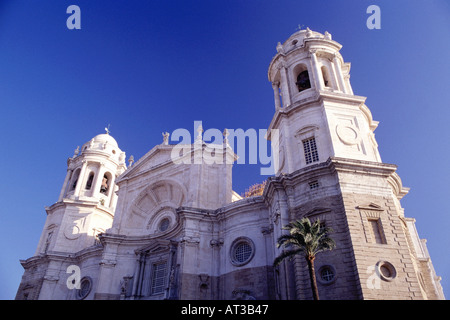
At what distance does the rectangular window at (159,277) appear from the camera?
30.3m

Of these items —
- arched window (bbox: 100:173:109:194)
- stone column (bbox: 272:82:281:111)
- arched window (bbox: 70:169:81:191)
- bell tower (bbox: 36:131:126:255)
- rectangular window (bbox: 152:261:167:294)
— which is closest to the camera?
rectangular window (bbox: 152:261:167:294)

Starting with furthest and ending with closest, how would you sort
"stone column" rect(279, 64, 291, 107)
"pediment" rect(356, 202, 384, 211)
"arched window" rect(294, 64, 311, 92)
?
"arched window" rect(294, 64, 311, 92), "stone column" rect(279, 64, 291, 107), "pediment" rect(356, 202, 384, 211)

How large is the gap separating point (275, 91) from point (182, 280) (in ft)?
63.0

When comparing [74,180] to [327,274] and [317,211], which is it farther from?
[327,274]

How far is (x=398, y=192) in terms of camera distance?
26719 mm

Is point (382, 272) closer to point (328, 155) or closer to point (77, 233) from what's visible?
point (328, 155)

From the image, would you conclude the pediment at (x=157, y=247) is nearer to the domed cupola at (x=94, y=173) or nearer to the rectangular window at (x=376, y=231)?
the domed cupola at (x=94, y=173)

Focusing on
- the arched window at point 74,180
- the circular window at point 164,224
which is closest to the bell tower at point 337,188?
the circular window at point 164,224

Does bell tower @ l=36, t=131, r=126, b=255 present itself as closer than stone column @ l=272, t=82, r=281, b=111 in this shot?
No

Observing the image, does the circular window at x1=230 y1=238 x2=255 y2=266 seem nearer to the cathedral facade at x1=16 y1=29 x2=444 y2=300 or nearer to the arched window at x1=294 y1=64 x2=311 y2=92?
the cathedral facade at x1=16 y1=29 x2=444 y2=300

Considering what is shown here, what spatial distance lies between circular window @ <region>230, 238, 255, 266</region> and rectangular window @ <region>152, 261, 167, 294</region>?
22.2 ft

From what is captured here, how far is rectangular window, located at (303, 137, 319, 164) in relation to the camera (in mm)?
26134

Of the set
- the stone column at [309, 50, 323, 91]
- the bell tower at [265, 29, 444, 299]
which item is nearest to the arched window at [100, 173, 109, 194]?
the bell tower at [265, 29, 444, 299]
